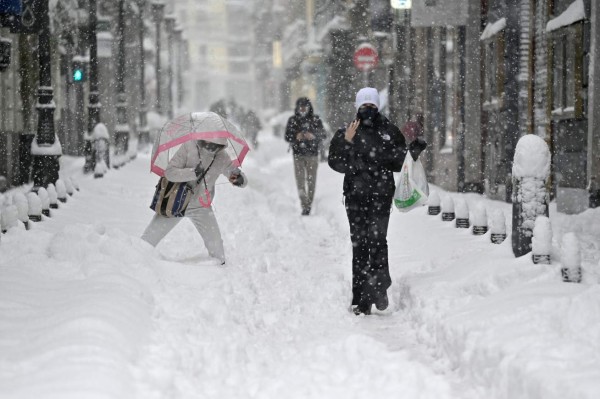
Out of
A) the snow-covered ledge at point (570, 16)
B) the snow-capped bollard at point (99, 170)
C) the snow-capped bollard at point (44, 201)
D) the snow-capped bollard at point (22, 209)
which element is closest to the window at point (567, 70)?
the snow-covered ledge at point (570, 16)

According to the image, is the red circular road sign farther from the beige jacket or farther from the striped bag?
the striped bag

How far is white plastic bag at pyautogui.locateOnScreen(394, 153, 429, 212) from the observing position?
29.0 feet

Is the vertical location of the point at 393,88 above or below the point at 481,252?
above

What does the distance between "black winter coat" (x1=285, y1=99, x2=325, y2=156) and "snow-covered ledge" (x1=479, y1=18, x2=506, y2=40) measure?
12.5ft

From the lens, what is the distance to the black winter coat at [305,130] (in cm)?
1546

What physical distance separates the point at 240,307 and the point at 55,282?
144 centimetres

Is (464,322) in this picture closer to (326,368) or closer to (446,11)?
(326,368)

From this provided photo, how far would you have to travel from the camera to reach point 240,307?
7.71m

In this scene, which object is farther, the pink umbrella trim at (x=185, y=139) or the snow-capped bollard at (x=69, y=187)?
the snow-capped bollard at (x=69, y=187)

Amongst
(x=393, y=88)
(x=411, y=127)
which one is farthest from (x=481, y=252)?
(x=393, y=88)

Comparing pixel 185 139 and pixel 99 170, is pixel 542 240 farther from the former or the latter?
pixel 99 170

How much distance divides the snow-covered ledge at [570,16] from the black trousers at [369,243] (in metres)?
7.06

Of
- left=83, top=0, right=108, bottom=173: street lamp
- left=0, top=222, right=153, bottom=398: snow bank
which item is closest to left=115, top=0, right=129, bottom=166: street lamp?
left=83, top=0, right=108, bottom=173: street lamp

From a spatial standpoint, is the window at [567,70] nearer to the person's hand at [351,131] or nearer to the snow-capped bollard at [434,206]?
the snow-capped bollard at [434,206]
